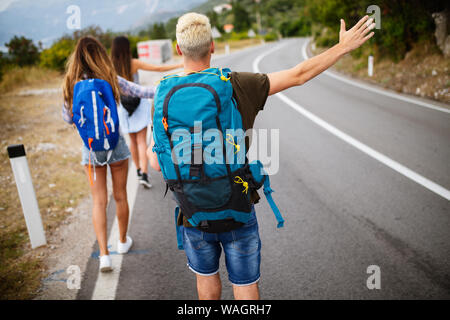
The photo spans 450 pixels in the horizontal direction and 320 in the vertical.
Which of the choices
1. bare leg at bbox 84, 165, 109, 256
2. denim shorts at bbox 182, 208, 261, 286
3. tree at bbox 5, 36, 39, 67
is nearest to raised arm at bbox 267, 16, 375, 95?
denim shorts at bbox 182, 208, 261, 286

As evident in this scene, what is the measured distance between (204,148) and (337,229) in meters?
2.63

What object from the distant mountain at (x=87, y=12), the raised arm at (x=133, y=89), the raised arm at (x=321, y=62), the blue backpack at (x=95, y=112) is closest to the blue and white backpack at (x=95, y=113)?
the blue backpack at (x=95, y=112)

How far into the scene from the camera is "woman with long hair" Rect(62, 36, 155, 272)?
3088 millimetres

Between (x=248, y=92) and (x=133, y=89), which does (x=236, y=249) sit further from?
A: (x=133, y=89)

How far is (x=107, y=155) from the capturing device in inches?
130

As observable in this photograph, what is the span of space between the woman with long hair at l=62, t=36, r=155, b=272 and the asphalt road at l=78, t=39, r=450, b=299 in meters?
0.36

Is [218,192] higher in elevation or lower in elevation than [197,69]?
lower

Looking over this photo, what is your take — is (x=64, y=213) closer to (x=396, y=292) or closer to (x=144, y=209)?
(x=144, y=209)

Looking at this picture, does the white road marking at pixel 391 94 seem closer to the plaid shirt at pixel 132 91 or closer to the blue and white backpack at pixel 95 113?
the plaid shirt at pixel 132 91

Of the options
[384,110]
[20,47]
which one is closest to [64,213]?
[384,110]

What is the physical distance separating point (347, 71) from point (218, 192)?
16.4 meters

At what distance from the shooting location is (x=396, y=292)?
2.90 m

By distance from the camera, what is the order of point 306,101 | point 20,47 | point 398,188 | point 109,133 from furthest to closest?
point 20,47, point 306,101, point 398,188, point 109,133

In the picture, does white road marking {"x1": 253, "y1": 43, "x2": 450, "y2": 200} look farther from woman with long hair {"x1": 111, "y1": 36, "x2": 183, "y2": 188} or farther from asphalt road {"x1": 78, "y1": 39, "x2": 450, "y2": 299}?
woman with long hair {"x1": 111, "y1": 36, "x2": 183, "y2": 188}
